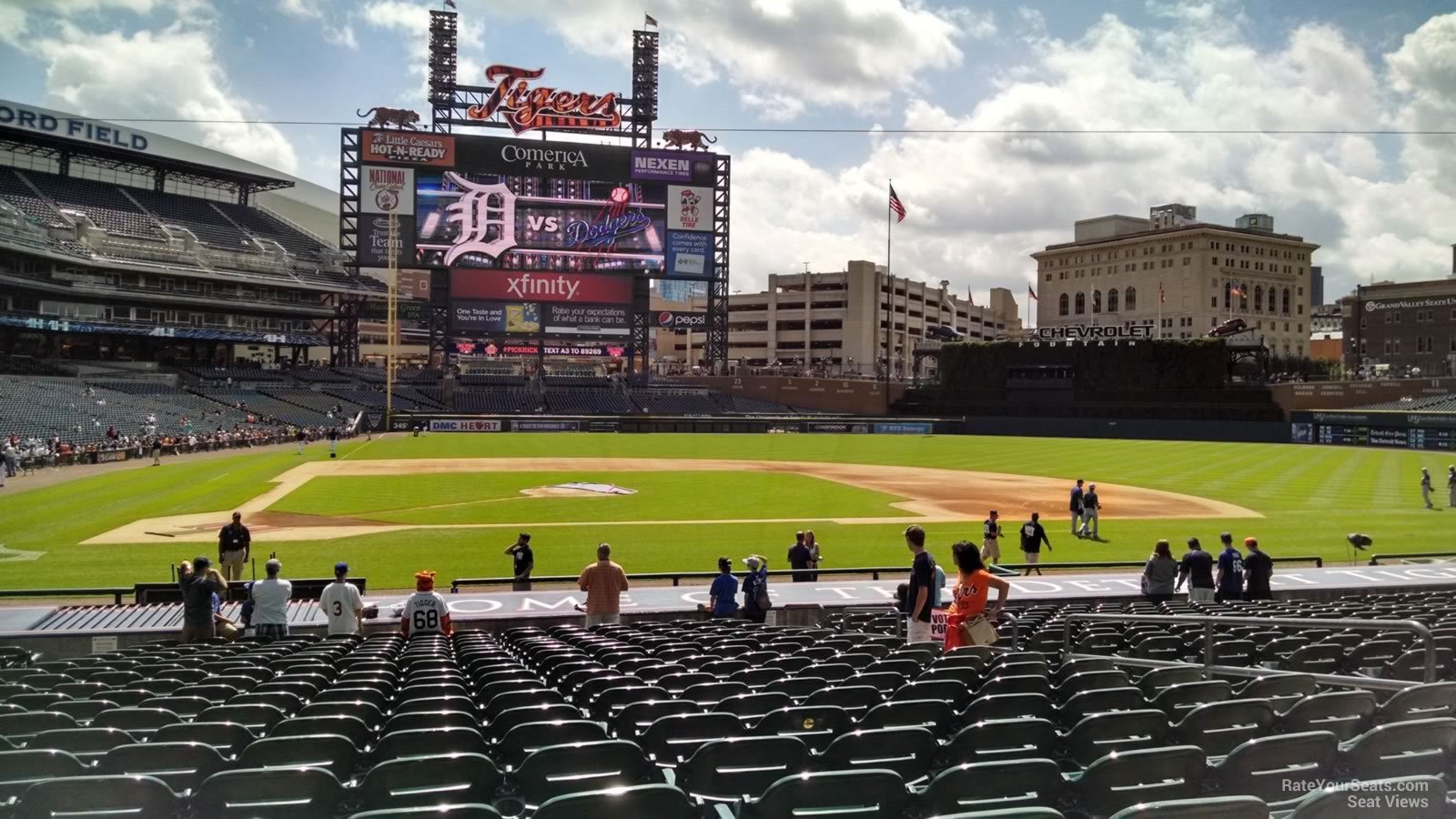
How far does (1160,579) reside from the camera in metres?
15.1

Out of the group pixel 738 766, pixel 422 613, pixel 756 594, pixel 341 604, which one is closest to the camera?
pixel 738 766

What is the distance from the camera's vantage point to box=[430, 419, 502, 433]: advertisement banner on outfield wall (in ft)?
242

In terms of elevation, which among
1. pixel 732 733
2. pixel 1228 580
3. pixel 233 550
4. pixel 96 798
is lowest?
pixel 233 550

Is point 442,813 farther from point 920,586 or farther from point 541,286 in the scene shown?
point 541,286

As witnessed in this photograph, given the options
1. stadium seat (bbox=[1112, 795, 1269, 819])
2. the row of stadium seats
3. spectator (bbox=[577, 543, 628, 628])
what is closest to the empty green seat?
the row of stadium seats

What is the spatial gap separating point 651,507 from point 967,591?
24201 mm

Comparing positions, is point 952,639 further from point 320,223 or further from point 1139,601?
point 320,223

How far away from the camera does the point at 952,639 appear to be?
831cm

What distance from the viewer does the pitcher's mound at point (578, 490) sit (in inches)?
1375

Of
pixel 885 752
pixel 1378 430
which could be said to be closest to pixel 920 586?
pixel 885 752

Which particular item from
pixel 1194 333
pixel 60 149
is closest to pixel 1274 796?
pixel 60 149

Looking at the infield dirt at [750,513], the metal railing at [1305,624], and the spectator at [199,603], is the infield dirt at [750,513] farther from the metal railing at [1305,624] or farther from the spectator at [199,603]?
the metal railing at [1305,624]

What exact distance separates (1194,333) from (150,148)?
385 feet

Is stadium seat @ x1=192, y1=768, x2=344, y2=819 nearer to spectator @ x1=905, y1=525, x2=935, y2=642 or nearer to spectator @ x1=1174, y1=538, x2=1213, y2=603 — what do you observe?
spectator @ x1=905, y1=525, x2=935, y2=642
